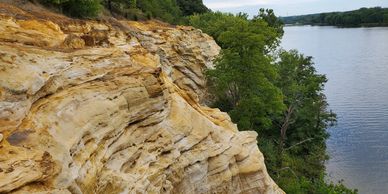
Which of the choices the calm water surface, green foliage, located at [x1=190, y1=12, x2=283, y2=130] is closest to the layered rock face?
green foliage, located at [x1=190, y1=12, x2=283, y2=130]

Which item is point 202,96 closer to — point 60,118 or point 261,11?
point 60,118

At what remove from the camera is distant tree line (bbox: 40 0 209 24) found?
76.4 feet

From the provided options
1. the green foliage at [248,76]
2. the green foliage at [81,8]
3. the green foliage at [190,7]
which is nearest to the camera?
the green foliage at [81,8]

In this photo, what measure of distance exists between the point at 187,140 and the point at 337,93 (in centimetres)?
4018

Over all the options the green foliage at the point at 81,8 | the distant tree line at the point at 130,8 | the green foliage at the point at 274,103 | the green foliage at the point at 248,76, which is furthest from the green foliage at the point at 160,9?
the green foliage at the point at 81,8

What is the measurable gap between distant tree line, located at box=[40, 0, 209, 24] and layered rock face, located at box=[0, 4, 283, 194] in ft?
20.6

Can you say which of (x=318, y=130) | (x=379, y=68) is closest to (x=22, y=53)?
(x=318, y=130)

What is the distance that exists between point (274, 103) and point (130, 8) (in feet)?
56.8

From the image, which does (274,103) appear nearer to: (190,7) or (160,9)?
(160,9)

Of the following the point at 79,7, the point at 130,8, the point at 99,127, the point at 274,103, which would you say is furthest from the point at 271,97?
the point at 99,127

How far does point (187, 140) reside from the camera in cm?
1357

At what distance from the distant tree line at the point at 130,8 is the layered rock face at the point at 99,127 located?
6.27 meters

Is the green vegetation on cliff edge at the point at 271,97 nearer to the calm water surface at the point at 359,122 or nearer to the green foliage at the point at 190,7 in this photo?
the calm water surface at the point at 359,122

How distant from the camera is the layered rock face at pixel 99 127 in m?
8.61
